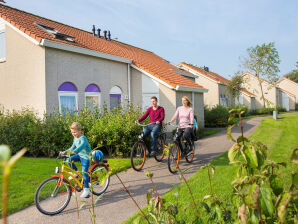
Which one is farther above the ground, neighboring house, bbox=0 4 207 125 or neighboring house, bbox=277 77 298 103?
neighboring house, bbox=277 77 298 103

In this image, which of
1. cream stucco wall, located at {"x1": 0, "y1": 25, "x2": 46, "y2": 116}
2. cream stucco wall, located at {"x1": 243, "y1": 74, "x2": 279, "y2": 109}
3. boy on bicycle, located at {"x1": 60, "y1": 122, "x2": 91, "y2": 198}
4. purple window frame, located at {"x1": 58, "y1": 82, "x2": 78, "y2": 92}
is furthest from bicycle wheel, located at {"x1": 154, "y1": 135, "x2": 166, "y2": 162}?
cream stucco wall, located at {"x1": 243, "y1": 74, "x2": 279, "y2": 109}

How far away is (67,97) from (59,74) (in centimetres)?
110

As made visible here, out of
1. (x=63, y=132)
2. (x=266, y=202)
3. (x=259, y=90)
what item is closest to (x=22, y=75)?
(x=63, y=132)

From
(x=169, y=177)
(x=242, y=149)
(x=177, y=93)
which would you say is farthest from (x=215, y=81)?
(x=242, y=149)

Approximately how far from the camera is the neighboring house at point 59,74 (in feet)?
36.3

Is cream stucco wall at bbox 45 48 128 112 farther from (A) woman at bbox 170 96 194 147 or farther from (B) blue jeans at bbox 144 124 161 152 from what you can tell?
(A) woman at bbox 170 96 194 147

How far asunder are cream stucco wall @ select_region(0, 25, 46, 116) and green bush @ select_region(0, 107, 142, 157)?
145cm

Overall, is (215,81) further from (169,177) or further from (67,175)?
(67,175)

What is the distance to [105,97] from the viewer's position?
1403 cm

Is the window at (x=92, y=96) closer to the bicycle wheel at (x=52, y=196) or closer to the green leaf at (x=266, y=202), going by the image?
the bicycle wheel at (x=52, y=196)

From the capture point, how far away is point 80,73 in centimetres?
1255

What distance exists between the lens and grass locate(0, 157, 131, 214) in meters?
4.82

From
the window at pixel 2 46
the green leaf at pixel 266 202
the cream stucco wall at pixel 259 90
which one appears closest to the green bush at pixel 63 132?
the window at pixel 2 46

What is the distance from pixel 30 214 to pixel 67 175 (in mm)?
857
